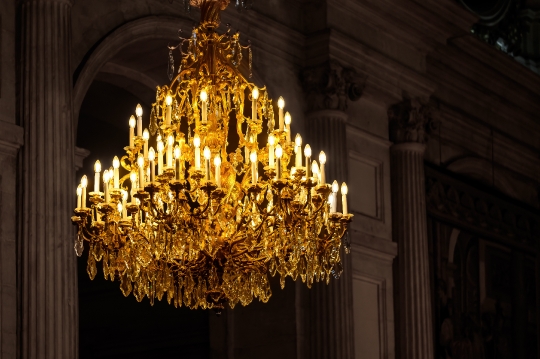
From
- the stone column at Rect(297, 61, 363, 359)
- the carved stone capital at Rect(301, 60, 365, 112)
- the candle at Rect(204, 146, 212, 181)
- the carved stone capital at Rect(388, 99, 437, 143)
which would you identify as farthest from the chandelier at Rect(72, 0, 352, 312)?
the carved stone capital at Rect(388, 99, 437, 143)

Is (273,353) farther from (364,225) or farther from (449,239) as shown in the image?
(449,239)

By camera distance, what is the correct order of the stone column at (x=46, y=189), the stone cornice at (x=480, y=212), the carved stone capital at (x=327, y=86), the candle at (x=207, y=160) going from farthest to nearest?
the stone cornice at (x=480, y=212) → the carved stone capital at (x=327, y=86) → the stone column at (x=46, y=189) → the candle at (x=207, y=160)

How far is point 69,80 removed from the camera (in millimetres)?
10133

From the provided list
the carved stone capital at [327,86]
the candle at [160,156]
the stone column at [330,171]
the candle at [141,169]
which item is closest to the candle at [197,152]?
the candle at [160,156]

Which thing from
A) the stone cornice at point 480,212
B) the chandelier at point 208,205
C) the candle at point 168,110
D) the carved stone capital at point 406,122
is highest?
the carved stone capital at point 406,122

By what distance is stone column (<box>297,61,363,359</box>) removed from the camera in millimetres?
12609

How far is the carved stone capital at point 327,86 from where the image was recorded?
13.1m

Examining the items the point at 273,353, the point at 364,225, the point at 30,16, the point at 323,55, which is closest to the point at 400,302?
the point at 364,225

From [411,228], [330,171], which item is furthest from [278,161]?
[411,228]

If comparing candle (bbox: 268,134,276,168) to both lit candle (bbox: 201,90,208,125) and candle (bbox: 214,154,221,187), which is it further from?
lit candle (bbox: 201,90,208,125)

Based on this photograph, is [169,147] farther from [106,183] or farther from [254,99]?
[254,99]

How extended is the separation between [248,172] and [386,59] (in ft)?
17.6

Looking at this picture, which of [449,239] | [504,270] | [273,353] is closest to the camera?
[273,353]

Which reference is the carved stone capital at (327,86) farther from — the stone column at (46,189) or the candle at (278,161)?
the candle at (278,161)
